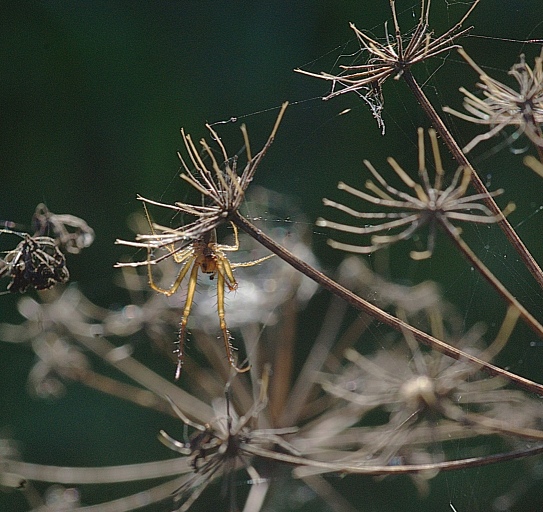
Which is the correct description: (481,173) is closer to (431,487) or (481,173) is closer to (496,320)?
(496,320)

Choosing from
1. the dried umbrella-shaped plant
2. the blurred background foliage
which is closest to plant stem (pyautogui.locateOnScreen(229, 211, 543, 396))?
the dried umbrella-shaped plant

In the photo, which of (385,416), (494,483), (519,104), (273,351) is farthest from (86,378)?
(494,483)

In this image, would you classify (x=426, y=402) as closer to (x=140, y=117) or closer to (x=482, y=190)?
(x=482, y=190)

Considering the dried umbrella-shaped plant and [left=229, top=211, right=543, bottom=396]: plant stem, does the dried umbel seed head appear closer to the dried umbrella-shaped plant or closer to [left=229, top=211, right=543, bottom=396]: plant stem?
the dried umbrella-shaped plant

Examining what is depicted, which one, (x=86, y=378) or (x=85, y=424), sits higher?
(x=86, y=378)

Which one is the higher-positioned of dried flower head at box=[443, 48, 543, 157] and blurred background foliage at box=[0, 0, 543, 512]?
dried flower head at box=[443, 48, 543, 157]

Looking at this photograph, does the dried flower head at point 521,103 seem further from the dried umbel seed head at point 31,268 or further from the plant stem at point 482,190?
the dried umbel seed head at point 31,268

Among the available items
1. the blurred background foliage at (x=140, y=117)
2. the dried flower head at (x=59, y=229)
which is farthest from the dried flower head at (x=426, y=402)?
the blurred background foliage at (x=140, y=117)

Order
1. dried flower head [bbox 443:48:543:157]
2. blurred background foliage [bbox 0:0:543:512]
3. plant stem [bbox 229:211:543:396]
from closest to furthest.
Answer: plant stem [bbox 229:211:543:396] < dried flower head [bbox 443:48:543:157] < blurred background foliage [bbox 0:0:543:512]

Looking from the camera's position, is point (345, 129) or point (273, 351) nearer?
point (273, 351)
